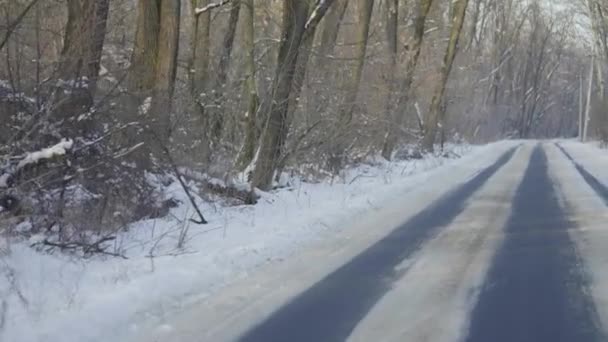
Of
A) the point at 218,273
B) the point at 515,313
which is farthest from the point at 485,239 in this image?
the point at 218,273

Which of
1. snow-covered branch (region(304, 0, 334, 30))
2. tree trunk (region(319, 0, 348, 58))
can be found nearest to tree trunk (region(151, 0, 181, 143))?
snow-covered branch (region(304, 0, 334, 30))

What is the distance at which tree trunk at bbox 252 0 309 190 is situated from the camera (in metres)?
13.1

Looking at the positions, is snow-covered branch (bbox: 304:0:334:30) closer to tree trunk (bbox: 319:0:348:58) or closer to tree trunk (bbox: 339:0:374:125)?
tree trunk (bbox: 319:0:348:58)

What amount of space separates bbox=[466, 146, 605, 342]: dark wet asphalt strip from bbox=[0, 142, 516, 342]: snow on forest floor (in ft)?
7.99

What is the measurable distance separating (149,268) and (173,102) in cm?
525

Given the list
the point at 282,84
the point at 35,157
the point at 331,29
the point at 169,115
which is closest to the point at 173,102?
the point at 169,115

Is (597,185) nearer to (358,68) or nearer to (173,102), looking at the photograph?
(358,68)

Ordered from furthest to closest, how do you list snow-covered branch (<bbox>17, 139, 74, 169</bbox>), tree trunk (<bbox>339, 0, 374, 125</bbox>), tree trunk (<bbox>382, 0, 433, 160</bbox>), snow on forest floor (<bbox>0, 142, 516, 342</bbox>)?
tree trunk (<bbox>382, 0, 433, 160</bbox>)
tree trunk (<bbox>339, 0, 374, 125</bbox>)
snow-covered branch (<bbox>17, 139, 74, 169</bbox>)
snow on forest floor (<bbox>0, 142, 516, 342</bbox>)

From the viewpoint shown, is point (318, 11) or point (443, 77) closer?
point (318, 11)

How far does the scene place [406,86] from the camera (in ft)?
76.9

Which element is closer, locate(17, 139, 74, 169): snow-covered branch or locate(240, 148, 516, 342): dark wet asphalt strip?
locate(240, 148, 516, 342): dark wet asphalt strip

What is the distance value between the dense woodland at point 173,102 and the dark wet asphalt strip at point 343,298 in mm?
3022

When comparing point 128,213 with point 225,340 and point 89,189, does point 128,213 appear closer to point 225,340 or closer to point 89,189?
point 89,189

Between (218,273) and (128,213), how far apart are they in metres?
2.87
